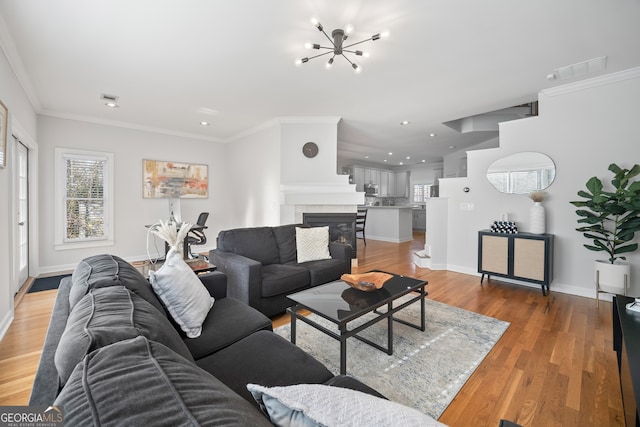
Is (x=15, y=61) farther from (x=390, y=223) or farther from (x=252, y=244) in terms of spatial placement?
(x=390, y=223)

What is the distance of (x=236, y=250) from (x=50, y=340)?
7.02 ft

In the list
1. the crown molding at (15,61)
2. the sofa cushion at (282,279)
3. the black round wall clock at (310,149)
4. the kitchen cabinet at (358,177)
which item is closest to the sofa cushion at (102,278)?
the sofa cushion at (282,279)

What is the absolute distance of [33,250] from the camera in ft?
13.8

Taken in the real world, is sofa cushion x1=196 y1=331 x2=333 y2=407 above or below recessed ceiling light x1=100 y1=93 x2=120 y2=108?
below

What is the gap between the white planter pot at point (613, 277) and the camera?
117 inches

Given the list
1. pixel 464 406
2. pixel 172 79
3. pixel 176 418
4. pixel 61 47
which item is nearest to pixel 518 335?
pixel 464 406

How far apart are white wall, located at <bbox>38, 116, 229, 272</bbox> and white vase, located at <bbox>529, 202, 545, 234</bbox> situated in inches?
229

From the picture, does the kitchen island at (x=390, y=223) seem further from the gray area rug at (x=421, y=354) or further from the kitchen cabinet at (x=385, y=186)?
the gray area rug at (x=421, y=354)

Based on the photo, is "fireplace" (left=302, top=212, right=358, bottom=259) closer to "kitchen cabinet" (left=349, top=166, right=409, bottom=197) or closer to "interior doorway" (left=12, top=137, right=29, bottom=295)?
"interior doorway" (left=12, top=137, right=29, bottom=295)

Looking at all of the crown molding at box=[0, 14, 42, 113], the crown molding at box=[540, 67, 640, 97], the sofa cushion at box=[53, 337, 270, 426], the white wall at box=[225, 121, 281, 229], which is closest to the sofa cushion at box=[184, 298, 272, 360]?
the sofa cushion at box=[53, 337, 270, 426]

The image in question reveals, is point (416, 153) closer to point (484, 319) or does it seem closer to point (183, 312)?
point (484, 319)

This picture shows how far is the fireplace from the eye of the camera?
4.94 m

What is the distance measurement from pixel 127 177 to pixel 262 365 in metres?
5.38

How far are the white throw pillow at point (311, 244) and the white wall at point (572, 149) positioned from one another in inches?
104
